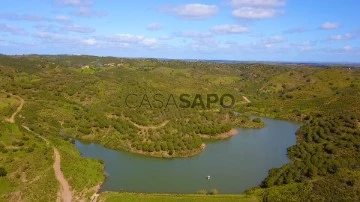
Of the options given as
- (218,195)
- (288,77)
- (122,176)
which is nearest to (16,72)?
(122,176)

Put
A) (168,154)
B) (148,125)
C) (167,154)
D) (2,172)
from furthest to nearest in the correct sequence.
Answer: (148,125) < (167,154) < (168,154) < (2,172)

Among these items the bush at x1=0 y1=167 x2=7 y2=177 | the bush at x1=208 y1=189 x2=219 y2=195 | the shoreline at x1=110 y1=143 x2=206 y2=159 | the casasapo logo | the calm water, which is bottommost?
the calm water

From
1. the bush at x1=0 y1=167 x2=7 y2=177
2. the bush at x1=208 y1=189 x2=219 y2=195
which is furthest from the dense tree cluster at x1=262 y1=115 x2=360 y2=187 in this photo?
the bush at x1=0 y1=167 x2=7 y2=177

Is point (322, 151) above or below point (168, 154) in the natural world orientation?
above

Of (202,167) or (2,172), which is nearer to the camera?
(2,172)

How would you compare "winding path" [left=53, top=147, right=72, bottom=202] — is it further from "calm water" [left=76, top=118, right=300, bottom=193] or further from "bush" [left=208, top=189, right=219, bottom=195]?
"bush" [left=208, top=189, right=219, bottom=195]

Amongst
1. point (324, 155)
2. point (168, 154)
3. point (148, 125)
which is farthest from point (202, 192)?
point (148, 125)

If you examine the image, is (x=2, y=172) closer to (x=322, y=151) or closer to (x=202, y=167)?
(x=202, y=167)
